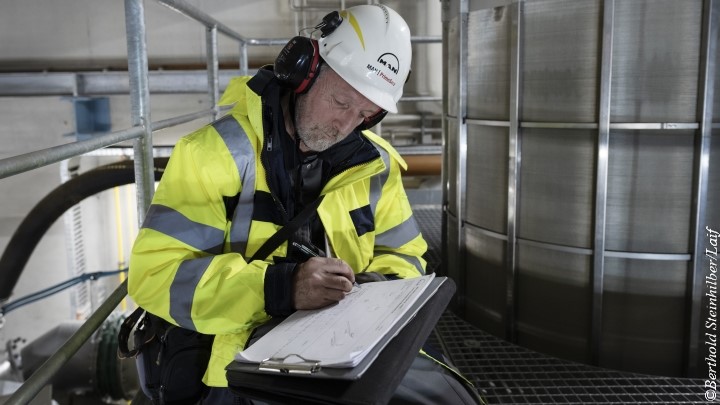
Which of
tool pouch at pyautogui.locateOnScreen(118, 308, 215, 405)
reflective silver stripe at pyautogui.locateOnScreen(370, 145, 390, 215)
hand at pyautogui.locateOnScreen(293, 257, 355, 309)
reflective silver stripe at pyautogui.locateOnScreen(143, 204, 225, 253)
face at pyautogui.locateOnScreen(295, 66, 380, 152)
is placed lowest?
tool pouch at pyautogui.locateOnScreen(118, 308, 215, 405)

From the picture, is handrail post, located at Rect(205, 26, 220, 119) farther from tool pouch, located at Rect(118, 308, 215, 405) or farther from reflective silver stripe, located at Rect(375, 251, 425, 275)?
tool pouch, located at Rect(118, 308, 215, 405)

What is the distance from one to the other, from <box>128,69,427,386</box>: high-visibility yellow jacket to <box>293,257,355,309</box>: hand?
0.11 metres

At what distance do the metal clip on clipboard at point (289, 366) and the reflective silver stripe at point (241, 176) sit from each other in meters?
0.60

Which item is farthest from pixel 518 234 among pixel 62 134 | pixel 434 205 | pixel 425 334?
pixel 62 134

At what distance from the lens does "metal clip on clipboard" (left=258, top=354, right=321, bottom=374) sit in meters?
1.34

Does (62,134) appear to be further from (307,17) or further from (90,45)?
(307,17)

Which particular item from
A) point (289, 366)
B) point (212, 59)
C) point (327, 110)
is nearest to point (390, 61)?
point (327, 110)

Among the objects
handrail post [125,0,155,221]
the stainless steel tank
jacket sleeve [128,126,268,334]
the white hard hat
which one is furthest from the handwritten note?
the stainless steel tank

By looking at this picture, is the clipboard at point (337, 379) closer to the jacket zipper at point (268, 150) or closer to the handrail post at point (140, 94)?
the jacket zipper at point (268, 150)

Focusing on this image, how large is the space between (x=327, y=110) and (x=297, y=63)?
0.20 meters

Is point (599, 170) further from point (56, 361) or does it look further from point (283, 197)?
point (56, 361)

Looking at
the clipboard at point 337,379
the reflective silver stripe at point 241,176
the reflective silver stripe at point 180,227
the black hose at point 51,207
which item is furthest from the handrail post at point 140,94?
the black hose at point 51,207

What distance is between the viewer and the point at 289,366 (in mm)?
1360

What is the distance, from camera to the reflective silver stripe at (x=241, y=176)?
1.88m
